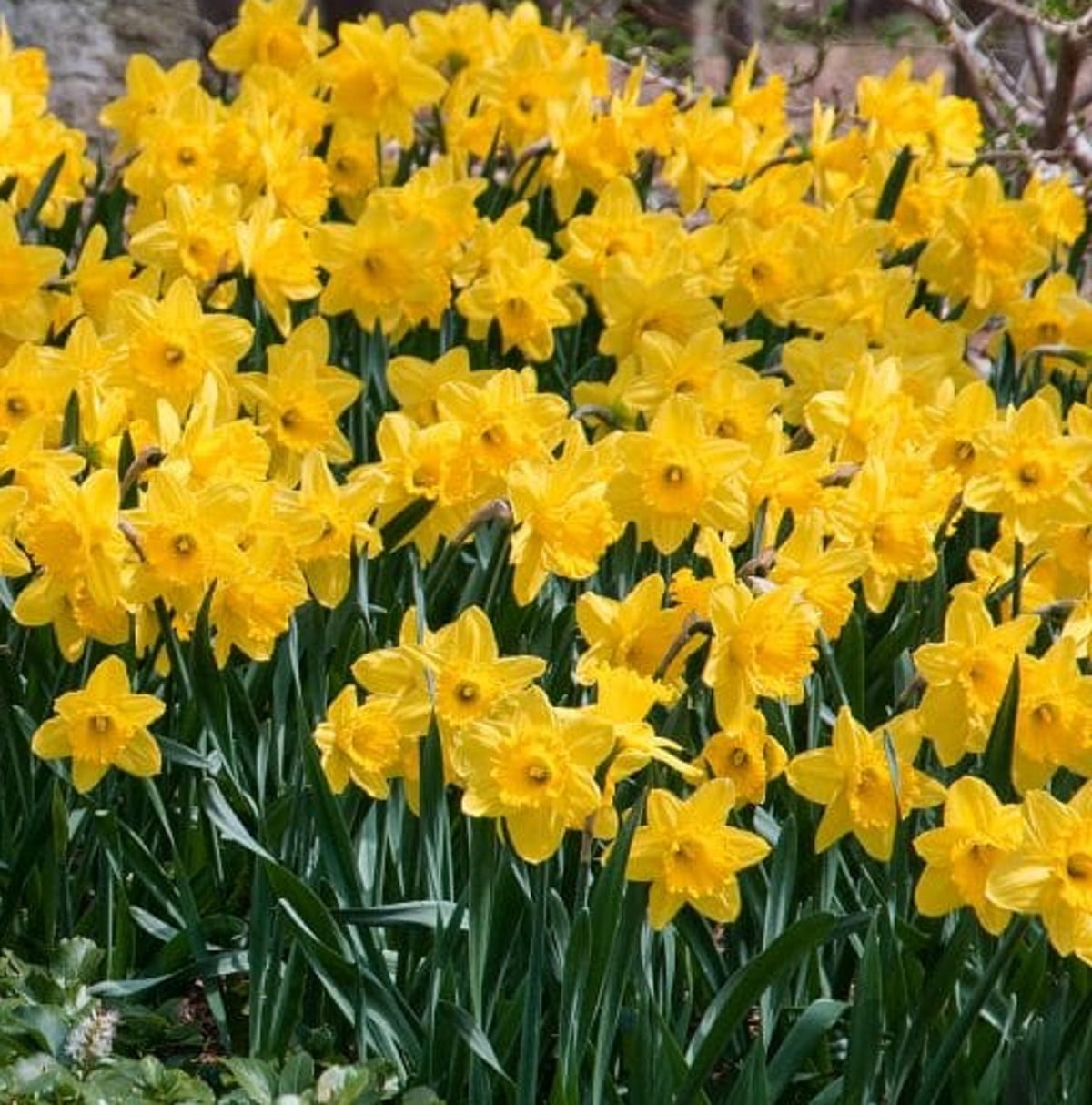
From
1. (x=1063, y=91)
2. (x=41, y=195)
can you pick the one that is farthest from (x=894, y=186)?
(x=41, y=195)

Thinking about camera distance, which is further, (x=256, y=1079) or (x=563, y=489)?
(x=563, y=489)

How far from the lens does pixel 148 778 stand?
240 cm

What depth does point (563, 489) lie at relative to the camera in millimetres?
2336

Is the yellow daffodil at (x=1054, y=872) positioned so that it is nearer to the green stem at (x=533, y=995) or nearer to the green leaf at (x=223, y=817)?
the green stem at (x=533, y=995)

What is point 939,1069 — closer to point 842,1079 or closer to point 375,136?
point 842,1079

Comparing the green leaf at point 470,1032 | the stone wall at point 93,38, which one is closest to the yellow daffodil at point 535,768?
the green leaf at point 470,1032

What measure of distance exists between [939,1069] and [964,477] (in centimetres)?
93

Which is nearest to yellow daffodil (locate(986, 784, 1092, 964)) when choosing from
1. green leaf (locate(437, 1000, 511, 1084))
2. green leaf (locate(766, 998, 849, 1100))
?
green leaf (locate(766, 998, 849, 1100))

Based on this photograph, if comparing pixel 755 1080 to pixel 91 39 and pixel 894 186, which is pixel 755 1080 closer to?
pixel 894 186

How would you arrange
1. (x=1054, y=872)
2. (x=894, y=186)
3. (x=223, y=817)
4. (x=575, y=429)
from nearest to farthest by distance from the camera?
(x=1054, y=872) < (x=223, y=817) < (x=575, y=429) < (x=894, y=186)

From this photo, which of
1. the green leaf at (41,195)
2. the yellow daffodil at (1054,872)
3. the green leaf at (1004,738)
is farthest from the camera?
the green leaf at (41,195)

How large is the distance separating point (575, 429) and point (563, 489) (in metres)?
0.14

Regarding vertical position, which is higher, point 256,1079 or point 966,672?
point 966,672

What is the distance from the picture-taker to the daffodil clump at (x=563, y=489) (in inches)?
82.3
